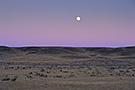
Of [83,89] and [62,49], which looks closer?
[83,89]

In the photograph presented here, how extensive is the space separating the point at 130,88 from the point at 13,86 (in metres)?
4.73

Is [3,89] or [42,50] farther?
[42,50]

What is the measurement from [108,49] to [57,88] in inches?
1660

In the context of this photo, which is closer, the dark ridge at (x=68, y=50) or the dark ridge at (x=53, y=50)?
the dark ridge at (x=53, y=50)

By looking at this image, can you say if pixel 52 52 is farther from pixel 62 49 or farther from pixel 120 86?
pixel 120 86

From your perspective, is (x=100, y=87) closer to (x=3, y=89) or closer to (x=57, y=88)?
(x=57, y=88)

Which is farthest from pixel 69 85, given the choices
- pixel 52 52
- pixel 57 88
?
pixel 52 52

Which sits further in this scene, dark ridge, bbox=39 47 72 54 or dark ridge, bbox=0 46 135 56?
dark ridge, bbox=0 46 135 56

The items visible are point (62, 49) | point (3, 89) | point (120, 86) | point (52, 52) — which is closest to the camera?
point (3, 89)

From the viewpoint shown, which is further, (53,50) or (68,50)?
(68,50)

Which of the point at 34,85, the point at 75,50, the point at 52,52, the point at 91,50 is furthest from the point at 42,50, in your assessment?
the point at 34,85

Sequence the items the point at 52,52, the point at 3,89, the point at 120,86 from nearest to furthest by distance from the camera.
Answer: the point at 3,89
the point at 120,86
the point at 52,52

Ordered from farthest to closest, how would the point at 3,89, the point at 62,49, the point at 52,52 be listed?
the point at 62,49
the point at 52,52
the point at 3,89

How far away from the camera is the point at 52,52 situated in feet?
154
